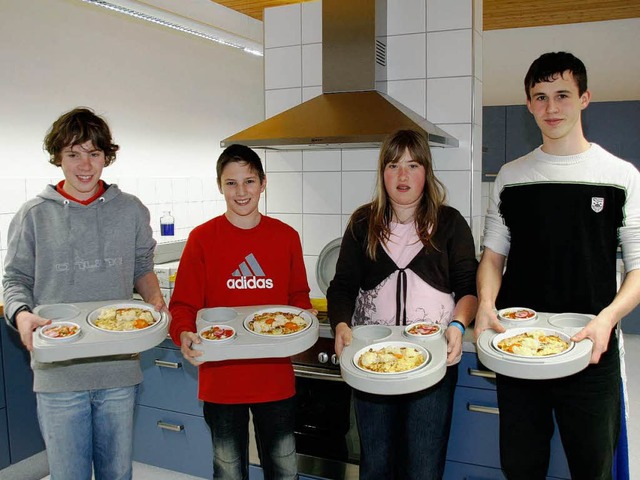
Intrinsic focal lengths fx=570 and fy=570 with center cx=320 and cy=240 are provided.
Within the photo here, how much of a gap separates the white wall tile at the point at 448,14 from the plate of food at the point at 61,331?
1.83m

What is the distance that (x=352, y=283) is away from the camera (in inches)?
62.8

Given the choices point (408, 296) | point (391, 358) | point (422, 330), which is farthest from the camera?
point (408, 296)

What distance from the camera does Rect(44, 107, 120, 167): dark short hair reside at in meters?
1.46

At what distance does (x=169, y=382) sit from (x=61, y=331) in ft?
3.46

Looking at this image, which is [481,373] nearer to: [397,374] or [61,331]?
[397,374]

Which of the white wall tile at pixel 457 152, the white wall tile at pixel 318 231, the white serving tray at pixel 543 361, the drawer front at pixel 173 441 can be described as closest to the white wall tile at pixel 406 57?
the white wall tile at pixel 457 152

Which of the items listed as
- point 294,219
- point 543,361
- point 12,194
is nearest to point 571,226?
point 543,361

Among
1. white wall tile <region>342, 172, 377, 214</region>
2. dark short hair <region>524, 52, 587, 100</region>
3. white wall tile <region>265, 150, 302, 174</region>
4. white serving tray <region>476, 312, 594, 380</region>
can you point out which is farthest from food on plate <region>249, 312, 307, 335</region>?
white wall tile <region>265, 150, 302, 174</region>

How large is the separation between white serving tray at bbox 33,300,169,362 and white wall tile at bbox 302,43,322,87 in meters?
1.51

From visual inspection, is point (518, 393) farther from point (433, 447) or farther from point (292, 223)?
point (292, 223)

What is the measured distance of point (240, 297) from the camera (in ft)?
5.35

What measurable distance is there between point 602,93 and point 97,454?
15.3 feet

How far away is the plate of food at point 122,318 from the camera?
142 cm

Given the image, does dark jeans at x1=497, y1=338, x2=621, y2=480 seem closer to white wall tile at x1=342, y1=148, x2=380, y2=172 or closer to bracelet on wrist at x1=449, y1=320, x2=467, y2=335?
bracelet on wrist at x1=449, y1=320, x2=467, y2=335
